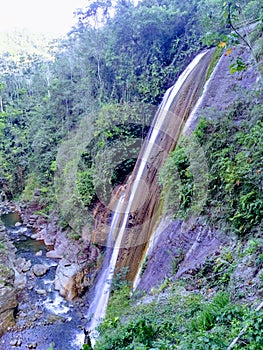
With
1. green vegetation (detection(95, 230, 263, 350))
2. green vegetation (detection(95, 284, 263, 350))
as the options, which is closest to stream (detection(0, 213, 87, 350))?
green vegetation (detection(95, 230, 263, 350))

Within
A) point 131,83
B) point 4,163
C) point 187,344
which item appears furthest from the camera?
point 4,163

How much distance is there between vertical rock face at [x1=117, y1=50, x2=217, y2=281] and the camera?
7402mm

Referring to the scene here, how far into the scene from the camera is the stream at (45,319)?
8.11 metres

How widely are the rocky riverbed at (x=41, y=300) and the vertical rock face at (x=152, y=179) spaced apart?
2.84 m

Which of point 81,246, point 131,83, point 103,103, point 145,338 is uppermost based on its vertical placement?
point 131,83

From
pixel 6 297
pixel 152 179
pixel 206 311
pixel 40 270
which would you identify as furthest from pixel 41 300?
pixel 206 311

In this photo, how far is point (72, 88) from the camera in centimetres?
1888

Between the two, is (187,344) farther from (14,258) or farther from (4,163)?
(4,163)

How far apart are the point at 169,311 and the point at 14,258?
10781 mm

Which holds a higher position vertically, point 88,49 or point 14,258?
point 88,49

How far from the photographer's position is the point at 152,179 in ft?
25.9

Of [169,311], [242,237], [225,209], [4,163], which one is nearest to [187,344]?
[169,311]

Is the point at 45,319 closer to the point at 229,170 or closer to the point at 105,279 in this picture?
the point at 105,279

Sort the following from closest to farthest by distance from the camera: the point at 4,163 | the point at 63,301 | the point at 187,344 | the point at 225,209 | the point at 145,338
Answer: the point at 187,344 < the point at 145,338 < the point at 225,209 < the point at 63,301 < the point at 4,163
